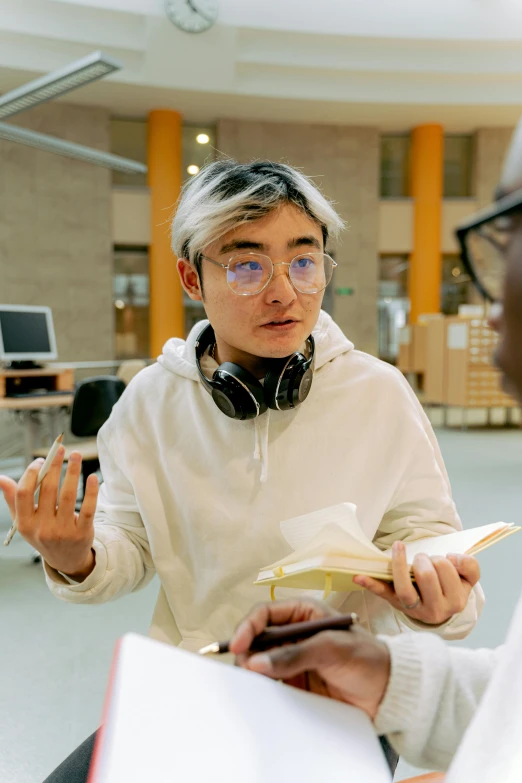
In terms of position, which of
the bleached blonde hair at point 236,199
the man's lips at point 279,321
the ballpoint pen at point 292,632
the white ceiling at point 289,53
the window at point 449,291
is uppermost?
the white ceiling at point 289,53

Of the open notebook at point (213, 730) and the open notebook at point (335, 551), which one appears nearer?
Answer: the open notebook at point (213, 730)

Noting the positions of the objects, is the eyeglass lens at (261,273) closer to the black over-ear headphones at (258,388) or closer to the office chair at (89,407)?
the black over-ear headphones at (258,388)

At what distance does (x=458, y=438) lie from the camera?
7.04 metres

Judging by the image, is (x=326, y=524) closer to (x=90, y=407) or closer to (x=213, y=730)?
(x=213, y=730)

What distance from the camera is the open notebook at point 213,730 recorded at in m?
0.50

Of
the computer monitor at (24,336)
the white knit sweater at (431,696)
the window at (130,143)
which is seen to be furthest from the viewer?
the window at (130,143)

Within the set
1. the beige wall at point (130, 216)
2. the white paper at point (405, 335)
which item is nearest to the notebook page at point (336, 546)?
the white paper at point (405, 335)

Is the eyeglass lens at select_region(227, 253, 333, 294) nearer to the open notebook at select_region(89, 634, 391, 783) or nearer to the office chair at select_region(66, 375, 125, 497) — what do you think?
the open notebook at select_region(89, 634, 391, 783)

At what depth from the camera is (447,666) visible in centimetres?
67

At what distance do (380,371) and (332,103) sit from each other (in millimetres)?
10112

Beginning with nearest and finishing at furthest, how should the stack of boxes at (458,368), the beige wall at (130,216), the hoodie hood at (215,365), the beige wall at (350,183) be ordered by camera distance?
the hoodie hood at (215,365)
the stack of boxes at (458,368)
the beige wall at (130,216)
the beige wall at (350,183)

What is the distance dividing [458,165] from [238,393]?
39.4ft

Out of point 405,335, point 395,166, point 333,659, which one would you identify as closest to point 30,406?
point 333,659

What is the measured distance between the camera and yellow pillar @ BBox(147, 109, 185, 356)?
1044cm
